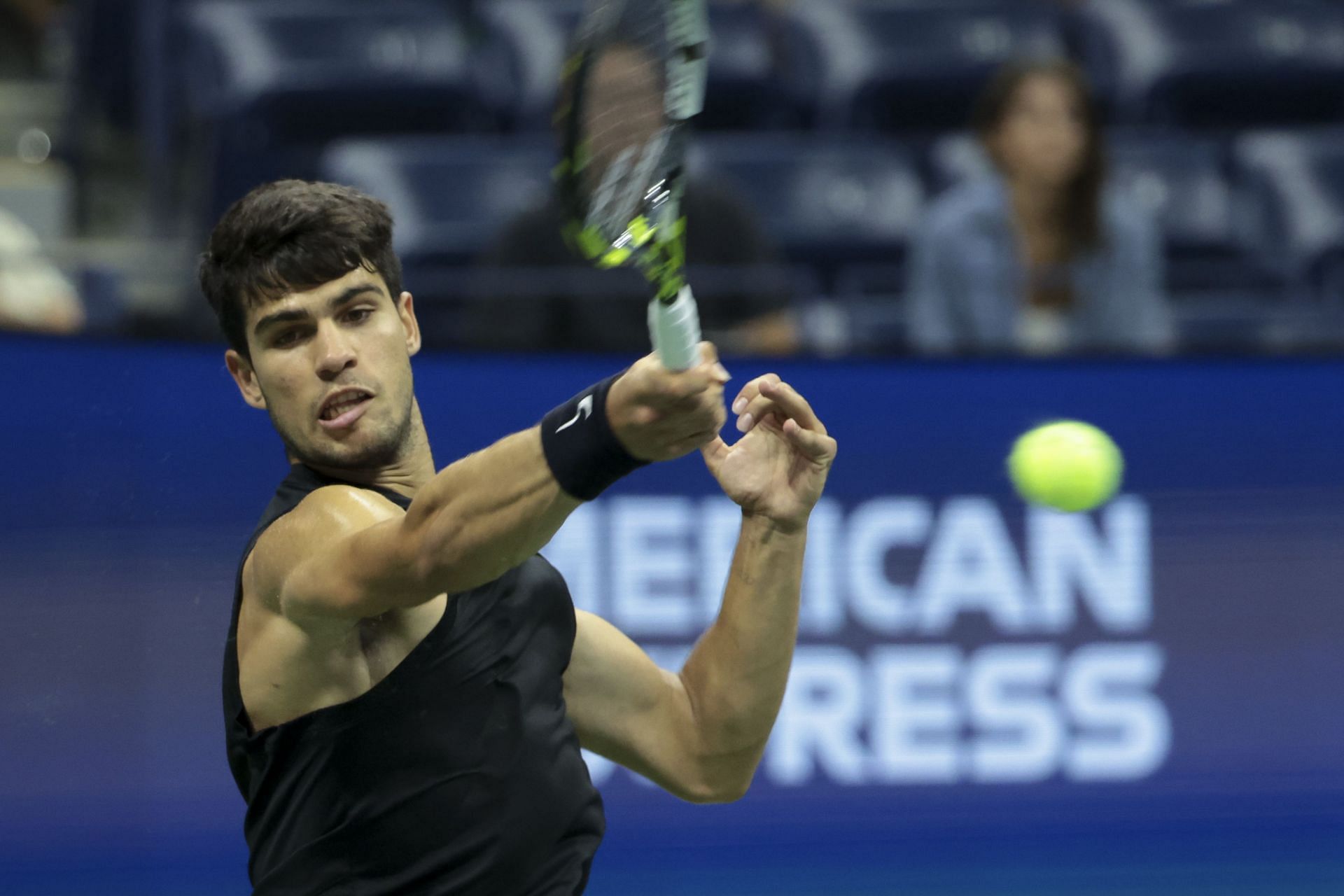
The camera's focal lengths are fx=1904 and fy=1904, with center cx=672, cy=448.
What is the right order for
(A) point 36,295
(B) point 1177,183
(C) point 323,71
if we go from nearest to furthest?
(A) point 36,295, (B) point 1177,183, (C) point 323,71

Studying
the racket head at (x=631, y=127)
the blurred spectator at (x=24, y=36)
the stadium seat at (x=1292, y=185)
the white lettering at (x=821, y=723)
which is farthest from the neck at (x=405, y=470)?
the blurred spectator at (x=24, y=36)

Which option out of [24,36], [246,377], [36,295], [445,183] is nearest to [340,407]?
[246,377]

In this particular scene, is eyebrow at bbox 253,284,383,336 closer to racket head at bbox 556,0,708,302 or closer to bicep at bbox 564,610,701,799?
racket head at bbox 556,0,708,302

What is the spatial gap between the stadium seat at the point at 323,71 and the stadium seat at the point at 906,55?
44.6 inches

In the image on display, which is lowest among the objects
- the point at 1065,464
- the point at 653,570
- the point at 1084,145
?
the point at 653,570

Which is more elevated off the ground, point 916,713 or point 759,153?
point 759,153

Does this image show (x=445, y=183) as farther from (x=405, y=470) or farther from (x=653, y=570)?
Result: (x=405, y=470)

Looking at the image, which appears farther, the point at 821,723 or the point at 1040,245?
the point at 1040,245

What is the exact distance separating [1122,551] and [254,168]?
2.72 m

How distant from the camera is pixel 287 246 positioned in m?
2.30

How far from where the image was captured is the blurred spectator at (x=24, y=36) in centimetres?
619

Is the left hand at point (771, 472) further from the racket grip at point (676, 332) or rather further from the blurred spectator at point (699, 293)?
the blurred spectator at point (699, 293)

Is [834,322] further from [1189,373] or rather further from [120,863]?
[120,863]

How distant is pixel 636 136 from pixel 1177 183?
4.25m
